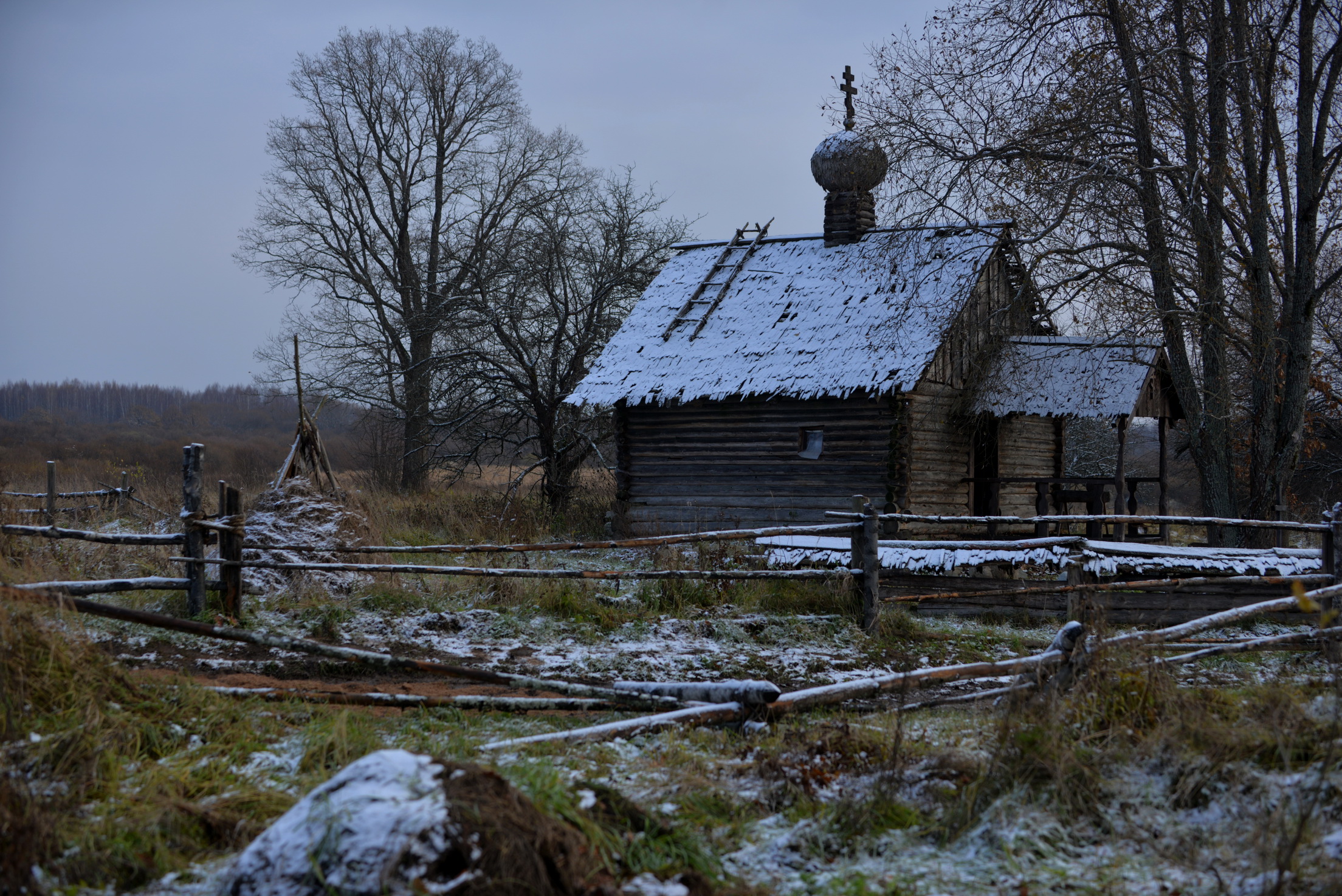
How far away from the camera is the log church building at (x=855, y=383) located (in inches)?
592

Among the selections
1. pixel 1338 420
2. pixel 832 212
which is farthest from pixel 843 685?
pixel 1338 420

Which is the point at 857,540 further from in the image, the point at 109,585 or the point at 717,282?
the point at 717,282

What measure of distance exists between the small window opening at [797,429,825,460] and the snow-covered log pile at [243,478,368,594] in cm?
782

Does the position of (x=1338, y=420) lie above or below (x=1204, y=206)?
below

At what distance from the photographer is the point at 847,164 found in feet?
59.5

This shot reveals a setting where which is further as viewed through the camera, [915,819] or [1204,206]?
[1204,206]

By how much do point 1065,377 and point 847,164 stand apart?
5.93m

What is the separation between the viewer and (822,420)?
15844mm

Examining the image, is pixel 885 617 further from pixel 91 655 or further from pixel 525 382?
pixel 525 382

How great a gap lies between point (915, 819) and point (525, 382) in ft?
59.2

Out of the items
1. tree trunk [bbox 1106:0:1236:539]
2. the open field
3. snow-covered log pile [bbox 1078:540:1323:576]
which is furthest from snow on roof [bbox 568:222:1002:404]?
the open field

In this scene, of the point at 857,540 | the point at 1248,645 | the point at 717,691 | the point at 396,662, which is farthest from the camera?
the point at 857,540

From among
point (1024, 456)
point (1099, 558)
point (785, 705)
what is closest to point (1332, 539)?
point (1099, 558)

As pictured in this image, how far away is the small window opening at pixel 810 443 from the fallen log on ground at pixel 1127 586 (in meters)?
6.66
